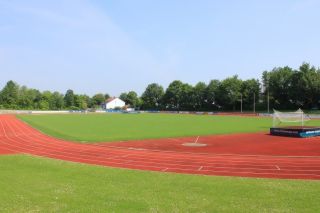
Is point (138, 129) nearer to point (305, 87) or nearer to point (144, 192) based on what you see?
point (144, 192)

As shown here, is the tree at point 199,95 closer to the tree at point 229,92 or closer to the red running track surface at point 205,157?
the tree at point 229,92

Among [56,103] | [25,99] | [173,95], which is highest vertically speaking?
[173,95]

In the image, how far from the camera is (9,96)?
470 feet

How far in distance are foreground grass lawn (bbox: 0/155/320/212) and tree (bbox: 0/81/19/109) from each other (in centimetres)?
13248

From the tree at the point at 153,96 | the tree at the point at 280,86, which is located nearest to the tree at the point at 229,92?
the tree at the point at 280,86

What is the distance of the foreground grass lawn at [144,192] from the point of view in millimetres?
8297

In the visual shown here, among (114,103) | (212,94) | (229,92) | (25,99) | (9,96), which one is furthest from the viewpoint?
(114,103)

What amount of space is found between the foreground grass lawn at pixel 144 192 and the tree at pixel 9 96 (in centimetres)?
13248

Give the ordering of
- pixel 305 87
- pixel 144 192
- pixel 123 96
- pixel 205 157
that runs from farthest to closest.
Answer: pixel 123 96 → pixel 305 87 → pixel 205 157 → pixel 144 192

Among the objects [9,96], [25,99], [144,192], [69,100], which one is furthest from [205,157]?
[69,100]

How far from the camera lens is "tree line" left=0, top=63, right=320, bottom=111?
92000 mm

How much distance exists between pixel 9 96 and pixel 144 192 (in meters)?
147

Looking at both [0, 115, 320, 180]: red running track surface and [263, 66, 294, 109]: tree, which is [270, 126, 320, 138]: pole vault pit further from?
[263, 66, 294, 109]: tree

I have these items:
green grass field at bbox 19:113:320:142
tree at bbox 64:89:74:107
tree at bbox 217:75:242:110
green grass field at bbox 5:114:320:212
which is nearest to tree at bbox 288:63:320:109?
tree at bbox 217:75:242:110
